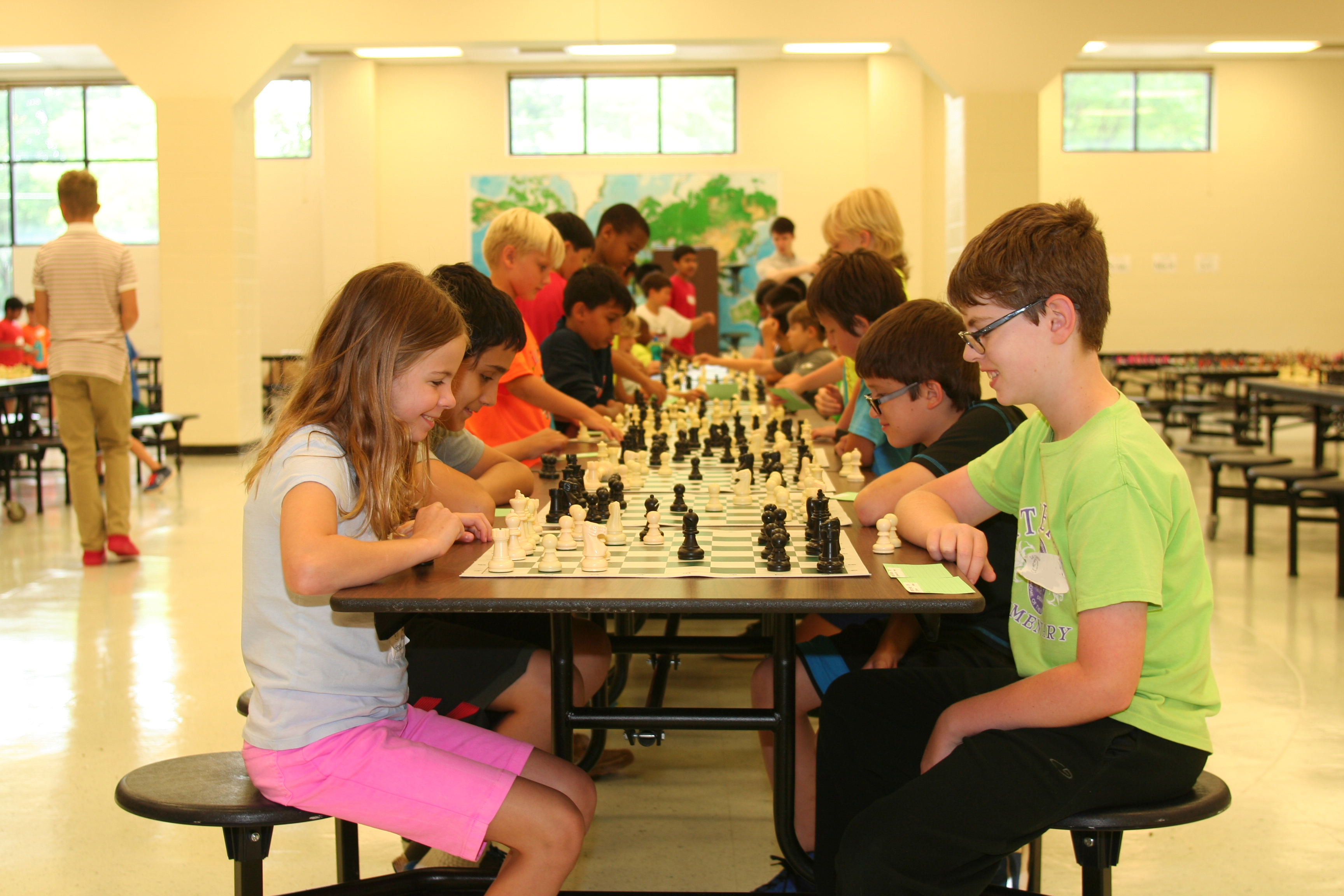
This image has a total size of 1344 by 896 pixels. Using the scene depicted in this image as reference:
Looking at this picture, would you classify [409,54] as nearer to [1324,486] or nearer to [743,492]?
[1324,486]

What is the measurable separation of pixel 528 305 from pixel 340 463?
9.66 feet

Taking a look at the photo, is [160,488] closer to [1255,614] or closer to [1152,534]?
[1255,614]

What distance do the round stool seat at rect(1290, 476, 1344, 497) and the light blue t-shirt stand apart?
2902mm

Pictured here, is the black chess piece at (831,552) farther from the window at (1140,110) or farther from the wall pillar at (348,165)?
the window at (1140,110)

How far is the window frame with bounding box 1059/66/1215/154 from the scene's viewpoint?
13.2 m

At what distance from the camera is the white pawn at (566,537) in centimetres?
179

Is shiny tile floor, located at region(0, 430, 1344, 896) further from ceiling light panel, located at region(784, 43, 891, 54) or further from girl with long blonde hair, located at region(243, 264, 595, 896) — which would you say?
ceiling light panel, located at region(784, 43, 891, 54)

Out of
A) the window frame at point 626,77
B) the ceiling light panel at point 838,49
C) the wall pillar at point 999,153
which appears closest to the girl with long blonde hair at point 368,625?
the wall pillar at point 999,153

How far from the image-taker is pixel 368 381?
169cm

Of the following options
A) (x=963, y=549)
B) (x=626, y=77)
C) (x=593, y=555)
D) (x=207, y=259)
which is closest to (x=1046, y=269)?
(x=963, y=549)

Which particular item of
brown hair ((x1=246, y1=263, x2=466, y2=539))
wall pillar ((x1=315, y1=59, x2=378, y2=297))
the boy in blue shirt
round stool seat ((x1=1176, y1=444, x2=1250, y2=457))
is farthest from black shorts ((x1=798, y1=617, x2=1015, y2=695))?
wall pillar ((x1=315, y1=59, x2=378, y2=297))

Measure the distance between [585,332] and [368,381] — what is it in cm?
245

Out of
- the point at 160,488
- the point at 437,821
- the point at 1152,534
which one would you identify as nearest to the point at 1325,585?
the point at 1152,534

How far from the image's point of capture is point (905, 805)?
148 cm
